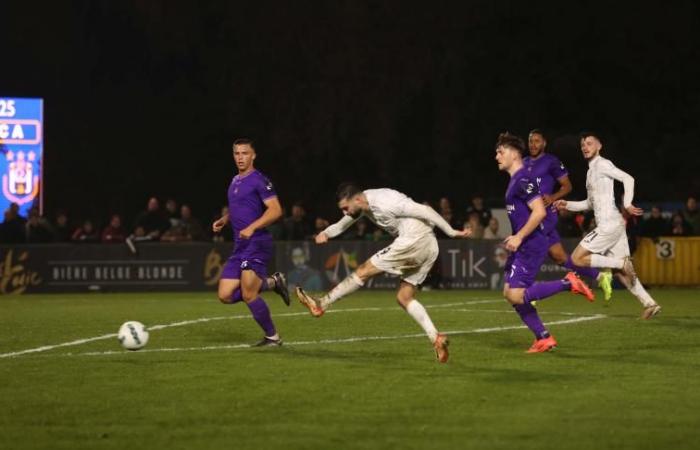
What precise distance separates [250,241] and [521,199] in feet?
9.60

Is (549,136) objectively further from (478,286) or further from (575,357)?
(575,357)

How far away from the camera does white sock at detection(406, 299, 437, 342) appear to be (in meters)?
11.5

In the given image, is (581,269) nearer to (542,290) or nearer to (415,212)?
(542,290)

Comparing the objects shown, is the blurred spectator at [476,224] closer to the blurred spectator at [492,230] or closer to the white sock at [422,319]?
the blurred spectator at [492,230]

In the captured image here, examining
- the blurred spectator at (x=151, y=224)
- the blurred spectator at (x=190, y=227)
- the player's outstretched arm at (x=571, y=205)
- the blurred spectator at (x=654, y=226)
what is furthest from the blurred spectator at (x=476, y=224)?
the player's outstretched arm at (x=571, y=205)

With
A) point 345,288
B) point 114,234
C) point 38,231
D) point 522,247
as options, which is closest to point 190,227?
point 114,234

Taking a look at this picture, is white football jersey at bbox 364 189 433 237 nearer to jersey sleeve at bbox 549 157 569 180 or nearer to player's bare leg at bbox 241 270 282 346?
player's bare leg at bbox 241 270 282 346

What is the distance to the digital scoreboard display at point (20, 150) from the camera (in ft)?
97.8

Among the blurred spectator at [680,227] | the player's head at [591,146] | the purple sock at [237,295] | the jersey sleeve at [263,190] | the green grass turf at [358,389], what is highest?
the player's head at [591,146]

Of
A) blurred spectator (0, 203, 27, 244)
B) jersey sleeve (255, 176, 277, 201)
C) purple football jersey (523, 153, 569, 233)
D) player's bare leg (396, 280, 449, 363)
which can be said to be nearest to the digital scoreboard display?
blurred spectator (0, 203, 27, 244)

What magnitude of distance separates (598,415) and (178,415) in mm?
2891

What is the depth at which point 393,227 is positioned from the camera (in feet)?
40.1

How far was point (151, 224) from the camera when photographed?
28.4 m

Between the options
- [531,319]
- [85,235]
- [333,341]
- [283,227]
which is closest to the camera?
[531,319]
